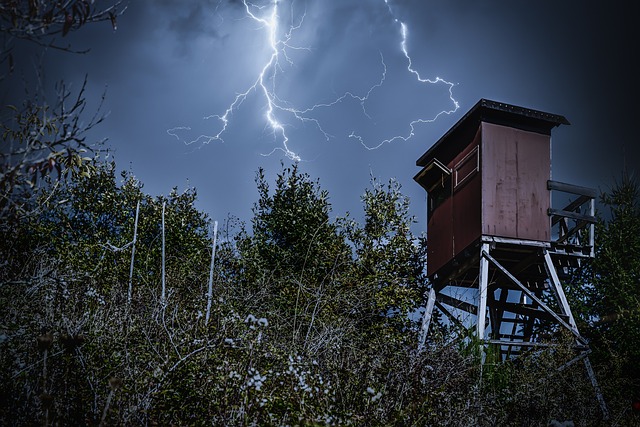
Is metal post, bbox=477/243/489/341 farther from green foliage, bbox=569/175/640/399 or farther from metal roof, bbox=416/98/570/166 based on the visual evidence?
green foliage, bbox=569/175/640/399

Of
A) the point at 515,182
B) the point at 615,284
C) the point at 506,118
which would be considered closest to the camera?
the point at 515,182

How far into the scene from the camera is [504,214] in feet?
45.9

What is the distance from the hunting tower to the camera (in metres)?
13.8

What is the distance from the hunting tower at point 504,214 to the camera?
544 inches

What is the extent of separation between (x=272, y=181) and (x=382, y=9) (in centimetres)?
4590

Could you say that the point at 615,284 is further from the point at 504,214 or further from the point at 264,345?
the point at 264,345

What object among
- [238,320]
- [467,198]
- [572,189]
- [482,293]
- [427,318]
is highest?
[572,189]

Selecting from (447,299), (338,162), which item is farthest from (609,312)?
(338,162)

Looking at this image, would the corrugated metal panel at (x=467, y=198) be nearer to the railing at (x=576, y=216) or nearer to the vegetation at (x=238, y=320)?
the railing at (x=576, y=216)

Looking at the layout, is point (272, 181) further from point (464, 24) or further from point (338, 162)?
point (338, 162)

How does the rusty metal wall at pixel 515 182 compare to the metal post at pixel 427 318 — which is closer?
the rusty metal wall at pixel 515 182

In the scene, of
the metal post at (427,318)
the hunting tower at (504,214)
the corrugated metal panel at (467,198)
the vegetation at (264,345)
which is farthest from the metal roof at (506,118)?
the vegetation at (264,345)

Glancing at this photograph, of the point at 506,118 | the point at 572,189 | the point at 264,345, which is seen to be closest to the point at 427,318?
the point at 572,189

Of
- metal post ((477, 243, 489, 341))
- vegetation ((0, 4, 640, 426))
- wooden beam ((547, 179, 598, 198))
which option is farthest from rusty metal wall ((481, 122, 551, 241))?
vegetation ((0, 4, 640, 426))
